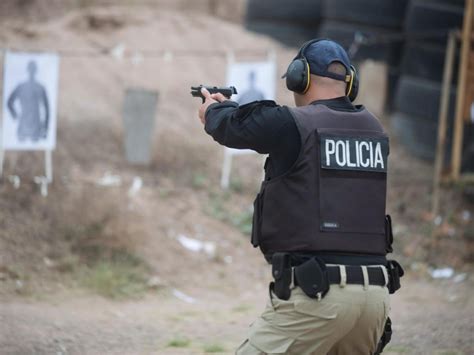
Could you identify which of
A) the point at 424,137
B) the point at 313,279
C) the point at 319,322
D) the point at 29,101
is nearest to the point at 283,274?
the point at 313,279

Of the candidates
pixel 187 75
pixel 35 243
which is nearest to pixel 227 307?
pixel 35 243

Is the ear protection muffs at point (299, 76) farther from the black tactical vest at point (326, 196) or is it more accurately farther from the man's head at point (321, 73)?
the black tactical vest at point (326, 196)

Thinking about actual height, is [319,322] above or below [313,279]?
below

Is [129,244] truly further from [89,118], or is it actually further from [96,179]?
[89,118]

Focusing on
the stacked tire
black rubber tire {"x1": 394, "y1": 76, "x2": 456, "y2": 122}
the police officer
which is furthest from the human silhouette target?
the police officer

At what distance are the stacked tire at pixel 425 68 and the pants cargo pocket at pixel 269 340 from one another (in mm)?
7726

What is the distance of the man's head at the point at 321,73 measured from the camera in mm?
3457

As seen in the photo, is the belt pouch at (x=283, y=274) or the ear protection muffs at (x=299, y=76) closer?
the belt pouch at (x=283, y=274)

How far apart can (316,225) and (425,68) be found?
8.14 meters

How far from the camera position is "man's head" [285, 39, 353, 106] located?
3457mm

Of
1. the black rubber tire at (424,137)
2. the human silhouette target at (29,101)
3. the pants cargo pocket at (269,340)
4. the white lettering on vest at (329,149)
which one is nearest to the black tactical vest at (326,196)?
the white lettering on vest at (329,149)

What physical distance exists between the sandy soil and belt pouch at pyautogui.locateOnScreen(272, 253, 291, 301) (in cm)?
246

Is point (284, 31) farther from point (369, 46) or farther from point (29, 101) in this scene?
point (29, 101)

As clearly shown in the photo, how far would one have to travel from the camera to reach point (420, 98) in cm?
1079
